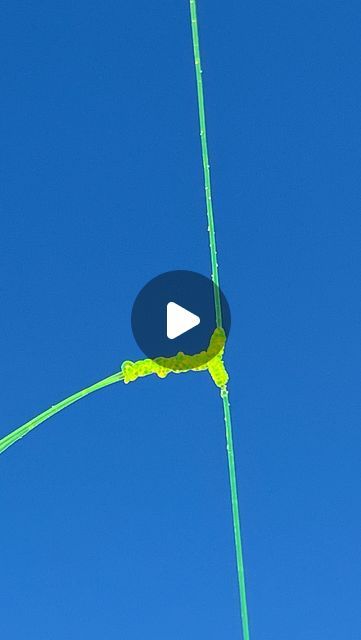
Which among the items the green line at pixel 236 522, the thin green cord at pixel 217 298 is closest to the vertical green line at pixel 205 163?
the thin green cord at pixel 217 298

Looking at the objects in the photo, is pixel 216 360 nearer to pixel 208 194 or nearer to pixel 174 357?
pixel 174 357

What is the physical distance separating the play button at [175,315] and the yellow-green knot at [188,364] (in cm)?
3

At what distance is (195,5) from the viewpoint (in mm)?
1691

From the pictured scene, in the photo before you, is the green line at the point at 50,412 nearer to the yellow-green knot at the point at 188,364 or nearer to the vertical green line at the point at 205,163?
the yellow-green knot at the point at 188,364

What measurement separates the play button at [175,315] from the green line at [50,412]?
0.11 meters

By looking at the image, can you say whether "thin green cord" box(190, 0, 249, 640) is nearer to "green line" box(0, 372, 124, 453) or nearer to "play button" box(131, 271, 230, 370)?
"play button" box(131, 271, 230, 370)

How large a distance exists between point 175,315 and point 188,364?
146 mm

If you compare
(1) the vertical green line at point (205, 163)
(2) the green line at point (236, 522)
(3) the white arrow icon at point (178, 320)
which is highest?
(1) the vertical green line at point (205, 163)

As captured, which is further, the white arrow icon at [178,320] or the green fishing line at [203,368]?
the white arrow icon at [178,320]

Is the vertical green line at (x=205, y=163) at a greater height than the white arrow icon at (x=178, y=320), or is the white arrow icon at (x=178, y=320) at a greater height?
the vertical green line at (x=205, y=163)

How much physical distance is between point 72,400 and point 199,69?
2.41ft

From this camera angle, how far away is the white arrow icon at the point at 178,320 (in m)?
1.62

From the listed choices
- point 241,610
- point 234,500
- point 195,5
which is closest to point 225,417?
point 234,500
